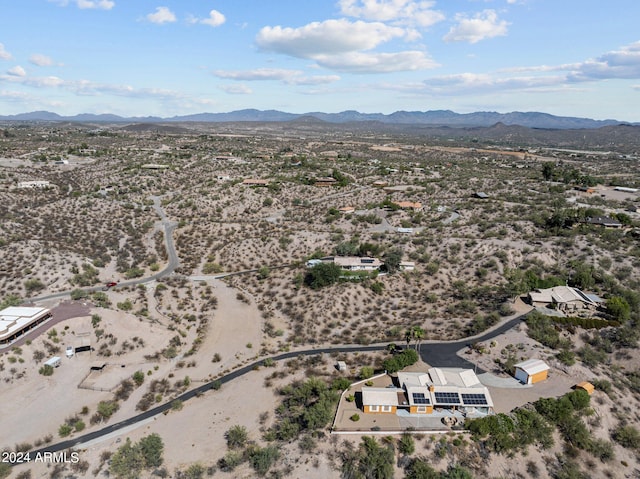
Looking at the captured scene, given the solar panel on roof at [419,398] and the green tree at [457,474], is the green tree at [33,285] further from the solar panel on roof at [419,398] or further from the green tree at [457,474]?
the green tree at [457,474]

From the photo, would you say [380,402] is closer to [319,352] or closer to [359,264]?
[319,352]

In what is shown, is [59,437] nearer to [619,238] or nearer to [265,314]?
[265,314]

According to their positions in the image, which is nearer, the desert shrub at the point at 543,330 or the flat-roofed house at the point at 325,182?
the desert shrub at the point at 543,330

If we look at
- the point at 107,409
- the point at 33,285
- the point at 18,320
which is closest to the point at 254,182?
the point at 33,285

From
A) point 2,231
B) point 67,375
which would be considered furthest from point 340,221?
point 2,231

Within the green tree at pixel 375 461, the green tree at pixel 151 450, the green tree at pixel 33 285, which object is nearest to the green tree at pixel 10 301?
the green tree at pixel 33 285

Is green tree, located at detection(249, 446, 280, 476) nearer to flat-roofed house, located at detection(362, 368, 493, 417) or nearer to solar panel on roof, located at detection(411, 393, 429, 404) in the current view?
flat-roofed house, located at detection(362, 368, 493, 417)

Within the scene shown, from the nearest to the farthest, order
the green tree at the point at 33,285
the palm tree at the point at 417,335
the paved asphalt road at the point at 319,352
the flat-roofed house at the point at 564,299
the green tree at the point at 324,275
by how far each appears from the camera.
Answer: the paved asphalt road at the point at 319,352, the palm tree at the point at 417,335, the flat-roofed house at the point at 564,299, the green tree at the point at 33,285, the green tree at the point at 324,275
